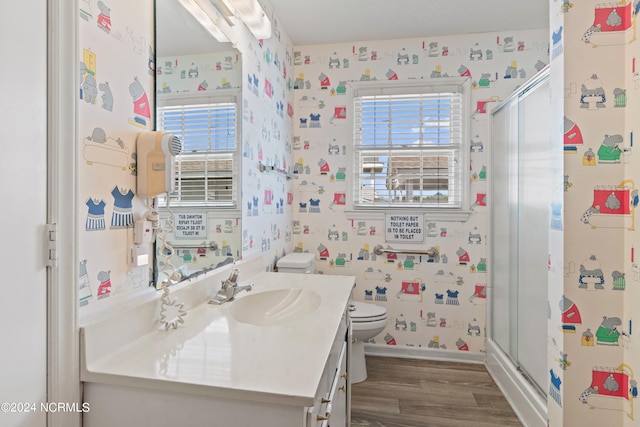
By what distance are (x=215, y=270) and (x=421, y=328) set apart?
1.90 meters

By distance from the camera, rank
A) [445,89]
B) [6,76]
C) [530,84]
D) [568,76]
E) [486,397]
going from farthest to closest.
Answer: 1. [445,89]
2. [486,397]
3. [530,84]
4. [568,76]
5. [6,76]

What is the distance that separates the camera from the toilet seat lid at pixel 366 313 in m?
2.32

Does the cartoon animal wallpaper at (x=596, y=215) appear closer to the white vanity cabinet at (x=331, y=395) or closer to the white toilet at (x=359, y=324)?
the white vanity cabinet at (x=331, y=395)

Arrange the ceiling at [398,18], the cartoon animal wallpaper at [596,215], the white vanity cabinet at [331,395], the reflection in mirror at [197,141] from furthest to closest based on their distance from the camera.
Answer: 1. the ceiling at [398,18]
2. the cartoon animal wallpaper at [596,215]
3. the reflection in mirror at [197,141]
4. the white vanity cabinet at [331,395]

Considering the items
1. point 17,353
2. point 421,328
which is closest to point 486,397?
point 421,328

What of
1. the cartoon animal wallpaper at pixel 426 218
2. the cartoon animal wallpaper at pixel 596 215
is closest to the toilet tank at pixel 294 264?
the cartoon animal wallpaper at pixel 426 218

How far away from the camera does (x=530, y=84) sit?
1.98 m

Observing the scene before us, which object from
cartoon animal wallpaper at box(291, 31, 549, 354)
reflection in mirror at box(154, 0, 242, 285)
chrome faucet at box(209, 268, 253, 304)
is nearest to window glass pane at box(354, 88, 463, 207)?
cartoon animal wallpaper at box(291, 31, 549, 354)

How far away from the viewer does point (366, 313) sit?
2393 mm

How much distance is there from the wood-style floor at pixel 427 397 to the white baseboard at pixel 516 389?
4 centimetres

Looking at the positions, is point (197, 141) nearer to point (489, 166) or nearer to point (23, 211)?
point (23, 211)

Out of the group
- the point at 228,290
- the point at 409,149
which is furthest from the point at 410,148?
the point at 228,290

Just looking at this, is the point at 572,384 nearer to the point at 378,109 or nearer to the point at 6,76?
the point at 6,76

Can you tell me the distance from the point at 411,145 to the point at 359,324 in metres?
1.44
